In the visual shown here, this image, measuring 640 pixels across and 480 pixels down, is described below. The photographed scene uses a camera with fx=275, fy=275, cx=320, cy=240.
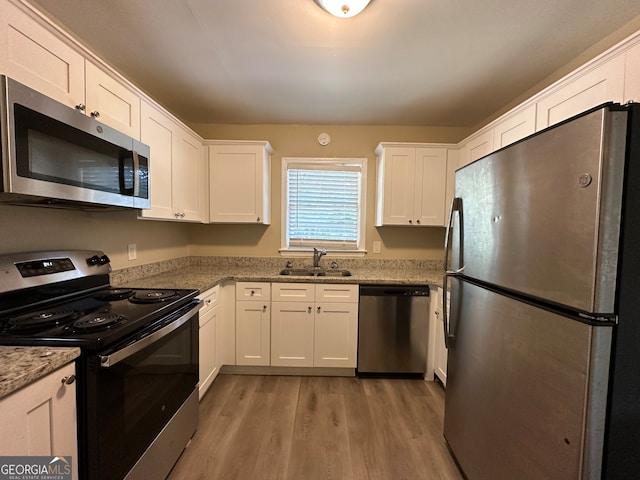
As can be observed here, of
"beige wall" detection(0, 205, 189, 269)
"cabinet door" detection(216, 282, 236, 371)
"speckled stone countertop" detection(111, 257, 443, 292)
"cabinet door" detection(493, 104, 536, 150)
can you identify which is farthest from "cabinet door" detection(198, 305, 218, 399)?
"cabinet door" detection(493, 104, 536, 150)

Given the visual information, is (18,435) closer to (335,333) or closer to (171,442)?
(171,442)

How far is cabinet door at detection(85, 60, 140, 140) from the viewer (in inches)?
52.7

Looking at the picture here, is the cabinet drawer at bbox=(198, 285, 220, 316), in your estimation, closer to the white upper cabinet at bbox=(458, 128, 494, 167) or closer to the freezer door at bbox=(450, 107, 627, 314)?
the freezer door at bbox=(450, 107, 627, 314)

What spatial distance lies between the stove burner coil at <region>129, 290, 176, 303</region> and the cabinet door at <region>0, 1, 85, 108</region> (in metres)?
0.96

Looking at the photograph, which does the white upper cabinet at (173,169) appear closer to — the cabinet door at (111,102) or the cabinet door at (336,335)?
the cabinet door at (111,102)

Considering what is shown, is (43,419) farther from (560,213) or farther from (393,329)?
(393,329)

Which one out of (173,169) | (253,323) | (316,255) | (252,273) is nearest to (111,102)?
(173,169)

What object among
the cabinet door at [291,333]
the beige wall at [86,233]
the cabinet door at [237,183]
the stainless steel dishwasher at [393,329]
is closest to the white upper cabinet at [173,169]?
the cabinet door at [237,183]

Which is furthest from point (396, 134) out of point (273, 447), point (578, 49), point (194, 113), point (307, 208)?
point (273, 447)

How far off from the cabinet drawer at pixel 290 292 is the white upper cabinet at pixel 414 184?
Result: 1100 mm

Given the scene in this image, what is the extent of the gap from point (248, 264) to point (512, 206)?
8.35 ft

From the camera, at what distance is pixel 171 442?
1432mm

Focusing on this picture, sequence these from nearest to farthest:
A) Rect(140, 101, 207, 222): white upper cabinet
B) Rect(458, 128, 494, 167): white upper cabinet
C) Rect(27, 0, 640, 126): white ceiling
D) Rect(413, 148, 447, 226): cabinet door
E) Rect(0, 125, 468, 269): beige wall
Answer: Rect(27, 0, 640, 126): white ceiling < Rect(140, 101, 207, 222): white upper cabinet < Rect(458, 128, 494, 167): white upper cabinet < Rect(413, 148, 447, 226): cabinet door < Rect(0, 125, 468, 269): beige wall

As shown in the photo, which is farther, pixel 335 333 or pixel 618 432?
pixel 335 333
